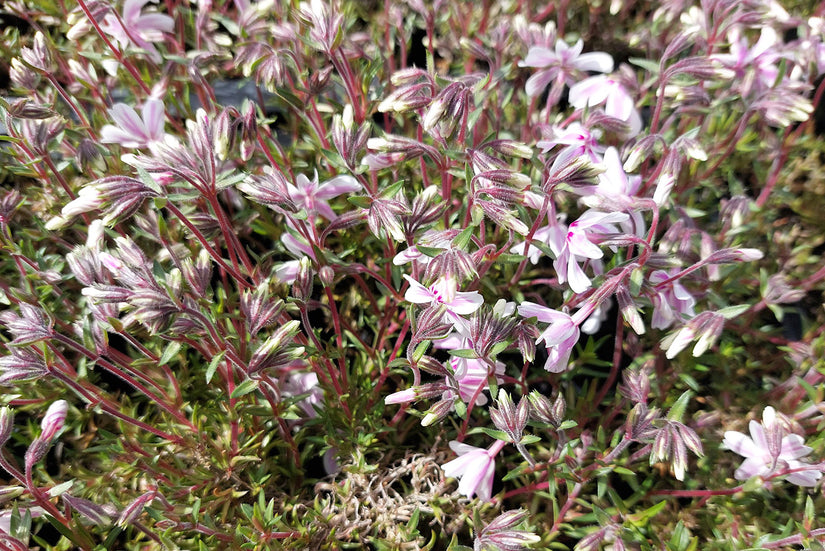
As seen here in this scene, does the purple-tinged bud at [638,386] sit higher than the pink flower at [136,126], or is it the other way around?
the pink flower at [136,126]

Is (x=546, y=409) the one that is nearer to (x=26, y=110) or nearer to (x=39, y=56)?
(x=26, y=110)

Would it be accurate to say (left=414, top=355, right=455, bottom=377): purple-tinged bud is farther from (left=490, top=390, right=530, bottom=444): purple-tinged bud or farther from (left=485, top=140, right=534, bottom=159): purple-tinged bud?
(left=485, top=140, right=534, bottom=159): purple-tinged bud

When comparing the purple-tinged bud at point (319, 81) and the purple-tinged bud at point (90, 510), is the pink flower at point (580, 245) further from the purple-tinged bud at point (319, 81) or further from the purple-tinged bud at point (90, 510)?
the purple-tinged bud at point (90, 510)

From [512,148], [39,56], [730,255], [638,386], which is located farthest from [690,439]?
[39,56]

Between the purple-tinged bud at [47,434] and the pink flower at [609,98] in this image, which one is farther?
the pink flower at [609,98]

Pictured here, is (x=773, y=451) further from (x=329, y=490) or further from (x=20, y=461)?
(x=20, y=461)

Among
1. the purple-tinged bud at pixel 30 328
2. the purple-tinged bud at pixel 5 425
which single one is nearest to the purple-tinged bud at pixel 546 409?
the purple-tinged bud at pixel 30 328

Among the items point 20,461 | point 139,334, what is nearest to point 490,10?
point 139,334

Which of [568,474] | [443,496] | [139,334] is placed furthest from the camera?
[139,334]
